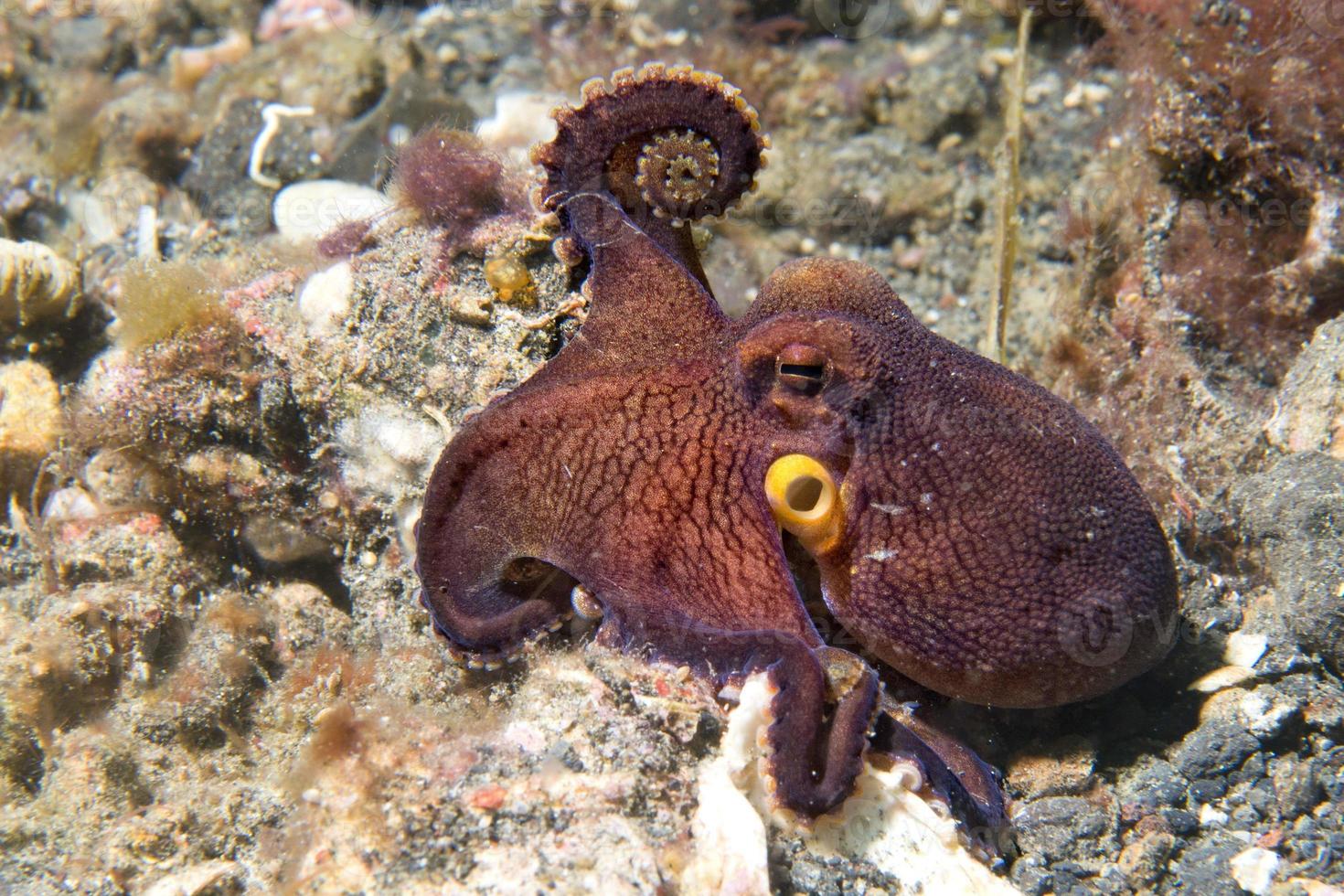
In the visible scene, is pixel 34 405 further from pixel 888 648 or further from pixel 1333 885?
pixel 1333 885

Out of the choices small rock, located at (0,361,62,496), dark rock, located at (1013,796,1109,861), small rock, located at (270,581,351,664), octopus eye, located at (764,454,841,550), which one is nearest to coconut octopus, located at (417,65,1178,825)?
octopus eye, located at (764,454,841,550)

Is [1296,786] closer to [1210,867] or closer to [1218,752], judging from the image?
[1218,752]

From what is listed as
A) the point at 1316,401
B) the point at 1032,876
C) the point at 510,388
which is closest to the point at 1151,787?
the point at 1032,876

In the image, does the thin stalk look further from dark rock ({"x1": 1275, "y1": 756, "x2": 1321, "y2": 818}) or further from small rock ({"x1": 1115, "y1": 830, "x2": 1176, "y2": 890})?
small rock ({"x1": 1115, "y1": 830, "x2": 1176, "y2": 890})

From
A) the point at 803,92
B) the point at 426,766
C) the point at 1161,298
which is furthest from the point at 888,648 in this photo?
the point at 803,92

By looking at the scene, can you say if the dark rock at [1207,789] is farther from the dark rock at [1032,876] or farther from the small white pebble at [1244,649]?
the dark rock at [1032,876]

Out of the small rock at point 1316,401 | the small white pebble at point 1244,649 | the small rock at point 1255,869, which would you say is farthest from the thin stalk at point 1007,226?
the small rock at point 1255,869

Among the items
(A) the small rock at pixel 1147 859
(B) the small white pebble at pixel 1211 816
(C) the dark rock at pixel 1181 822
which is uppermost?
(B) the small white pebble at pixel 1211 816
